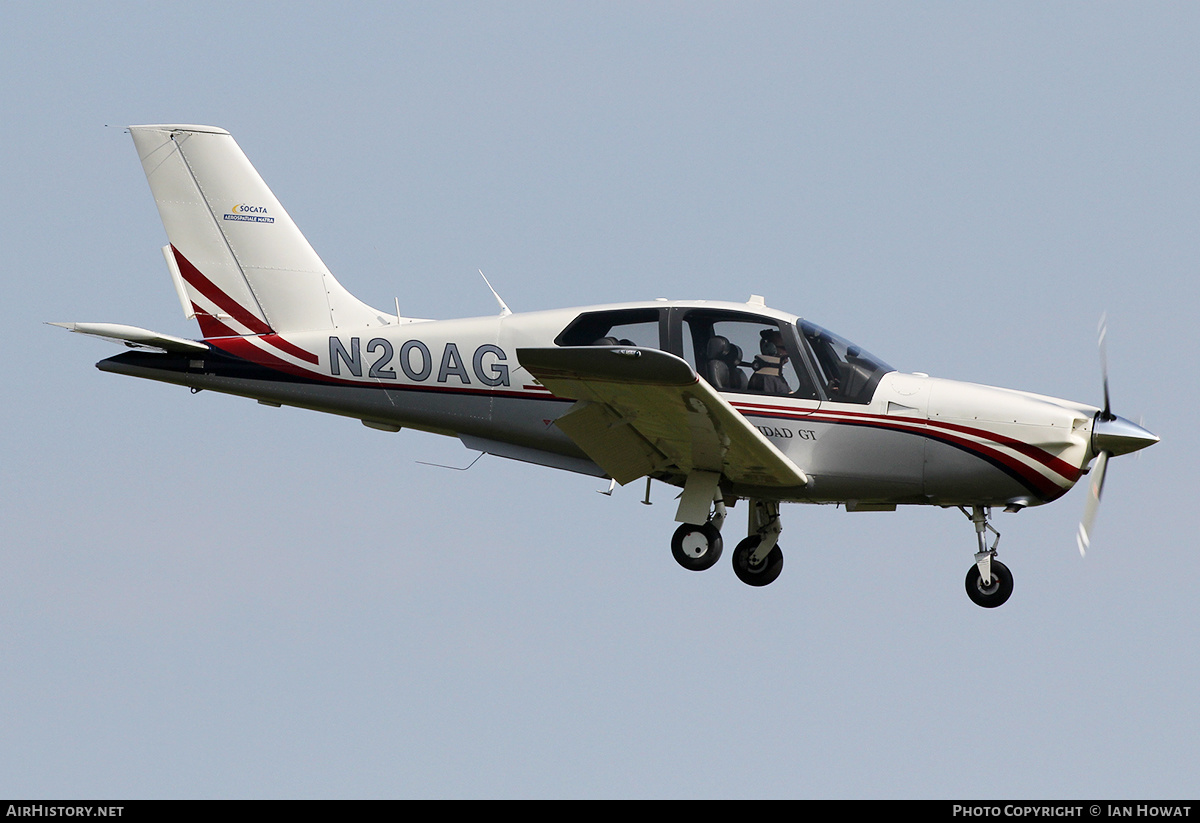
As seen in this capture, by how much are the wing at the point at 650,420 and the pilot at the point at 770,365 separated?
0.71 metres

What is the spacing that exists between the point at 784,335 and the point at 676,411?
1681 millimetres

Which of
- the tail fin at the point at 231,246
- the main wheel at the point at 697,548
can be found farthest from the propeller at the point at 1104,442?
the tail fin at the point at 231,246

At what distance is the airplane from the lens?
47.1ft

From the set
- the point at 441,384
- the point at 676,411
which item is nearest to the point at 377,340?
the point at 441,384

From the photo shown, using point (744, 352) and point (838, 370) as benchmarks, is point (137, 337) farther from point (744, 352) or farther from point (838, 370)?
point (838, 370)

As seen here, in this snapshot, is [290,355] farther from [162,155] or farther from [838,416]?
[838,416]

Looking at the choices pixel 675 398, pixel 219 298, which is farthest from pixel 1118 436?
pixel 219 298

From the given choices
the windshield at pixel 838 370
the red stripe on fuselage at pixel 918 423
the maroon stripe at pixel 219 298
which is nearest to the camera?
the red stripe on fuselage at pixel 918 423

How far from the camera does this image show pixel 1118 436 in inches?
573

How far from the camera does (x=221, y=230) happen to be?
55.9 ft

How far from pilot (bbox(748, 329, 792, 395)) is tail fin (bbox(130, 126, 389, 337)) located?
161 inches

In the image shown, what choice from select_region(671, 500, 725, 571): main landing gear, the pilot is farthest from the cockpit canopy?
select_region(671, 500, 725, 571): main landing gear

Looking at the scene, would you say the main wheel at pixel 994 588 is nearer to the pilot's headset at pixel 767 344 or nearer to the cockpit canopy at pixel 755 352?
the cockpit canopy at pixel 755 352

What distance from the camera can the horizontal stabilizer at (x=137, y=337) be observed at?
15.6 m
